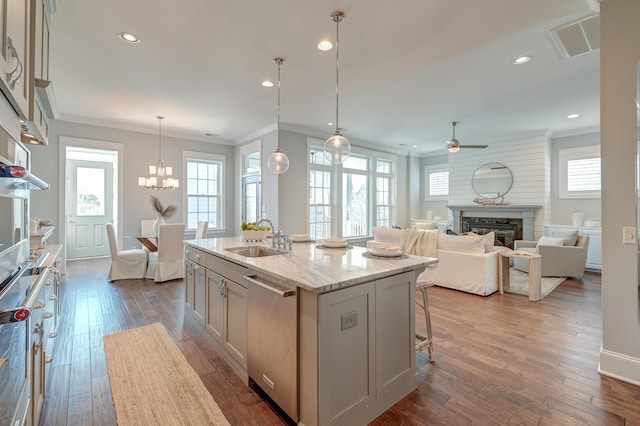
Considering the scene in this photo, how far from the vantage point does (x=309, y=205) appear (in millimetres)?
6609

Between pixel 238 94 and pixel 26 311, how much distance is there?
13.2 ft

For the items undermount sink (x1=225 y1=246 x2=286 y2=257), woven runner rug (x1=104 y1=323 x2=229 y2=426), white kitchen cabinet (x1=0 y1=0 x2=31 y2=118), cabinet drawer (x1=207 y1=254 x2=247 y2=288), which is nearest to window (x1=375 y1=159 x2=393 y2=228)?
undermount sink (x1=225 y1=246 x2=286 y2=257)

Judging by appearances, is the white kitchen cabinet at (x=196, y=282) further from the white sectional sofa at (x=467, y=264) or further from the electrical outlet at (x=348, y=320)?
the white sectional sofa at (x=467, y=264)

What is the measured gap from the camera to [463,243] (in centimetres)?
443

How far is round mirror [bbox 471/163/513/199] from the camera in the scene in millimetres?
7027

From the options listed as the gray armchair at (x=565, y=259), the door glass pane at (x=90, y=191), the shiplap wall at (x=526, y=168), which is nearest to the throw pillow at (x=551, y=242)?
the gray armchair at (x=565, y=259)

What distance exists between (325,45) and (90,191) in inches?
276

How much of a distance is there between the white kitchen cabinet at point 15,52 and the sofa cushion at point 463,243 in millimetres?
4808

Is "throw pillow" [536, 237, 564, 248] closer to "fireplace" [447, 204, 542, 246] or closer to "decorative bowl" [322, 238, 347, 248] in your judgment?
"fireplace" [447, 204, 542, 246]

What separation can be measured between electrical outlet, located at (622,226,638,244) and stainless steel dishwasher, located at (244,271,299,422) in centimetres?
250

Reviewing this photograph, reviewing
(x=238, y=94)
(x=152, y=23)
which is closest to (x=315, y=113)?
(x=238, y=94)

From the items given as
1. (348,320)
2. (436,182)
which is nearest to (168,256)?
(348,320)

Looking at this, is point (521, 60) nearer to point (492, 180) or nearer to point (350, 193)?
point (492, 180)

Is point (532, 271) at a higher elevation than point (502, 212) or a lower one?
lower
